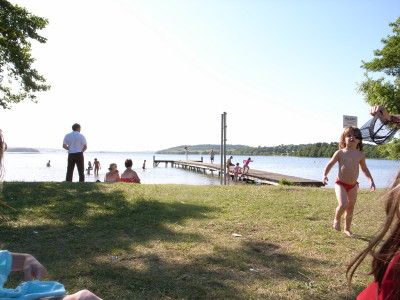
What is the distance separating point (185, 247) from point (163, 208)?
9.18ft

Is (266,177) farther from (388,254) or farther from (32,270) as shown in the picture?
(388,254)

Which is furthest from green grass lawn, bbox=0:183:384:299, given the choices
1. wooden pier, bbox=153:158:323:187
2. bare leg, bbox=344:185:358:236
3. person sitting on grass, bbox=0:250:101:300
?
wooden pier, bbox=153:158:323:187

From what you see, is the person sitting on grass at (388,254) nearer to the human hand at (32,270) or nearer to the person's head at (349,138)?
the human hand at (32,270)

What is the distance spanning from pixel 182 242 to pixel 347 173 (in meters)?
3.28

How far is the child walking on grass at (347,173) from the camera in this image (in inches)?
292

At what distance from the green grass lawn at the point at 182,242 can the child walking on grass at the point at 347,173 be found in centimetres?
42

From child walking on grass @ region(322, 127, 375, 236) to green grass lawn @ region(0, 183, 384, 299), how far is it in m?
0.42

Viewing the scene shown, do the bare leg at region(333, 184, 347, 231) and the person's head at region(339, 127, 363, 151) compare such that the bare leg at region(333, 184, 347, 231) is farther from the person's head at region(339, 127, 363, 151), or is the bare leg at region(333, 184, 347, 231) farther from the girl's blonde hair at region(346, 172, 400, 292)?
the girl's blonde hair at region(346, 172, 400, 292)

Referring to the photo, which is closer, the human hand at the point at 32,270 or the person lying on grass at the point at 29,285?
the person lying on grass at the point at 29,285

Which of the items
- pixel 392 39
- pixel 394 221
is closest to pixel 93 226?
pixel 394 221

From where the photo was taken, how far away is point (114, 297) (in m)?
4.32

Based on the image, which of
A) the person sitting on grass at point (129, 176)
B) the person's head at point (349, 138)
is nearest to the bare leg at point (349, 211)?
the person's head at point (349, 138)

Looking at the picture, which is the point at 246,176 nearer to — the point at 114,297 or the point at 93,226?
the point at 93,226

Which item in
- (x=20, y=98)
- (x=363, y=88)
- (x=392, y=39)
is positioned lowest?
(x=20, y=98)
